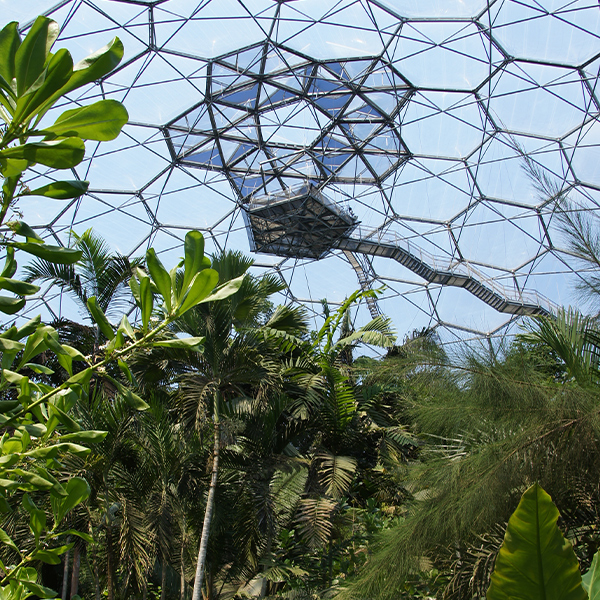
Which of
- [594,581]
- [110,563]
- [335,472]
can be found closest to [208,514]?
[110,563]

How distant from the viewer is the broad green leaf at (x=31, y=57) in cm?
100

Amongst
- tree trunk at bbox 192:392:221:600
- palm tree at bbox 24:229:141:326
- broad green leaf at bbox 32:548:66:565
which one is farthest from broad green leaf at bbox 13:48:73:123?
palm tree at bbox 24:229:141:326

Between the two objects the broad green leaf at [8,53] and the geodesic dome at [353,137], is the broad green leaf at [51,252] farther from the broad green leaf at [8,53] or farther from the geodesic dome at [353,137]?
the geodesic dome at [353,137]

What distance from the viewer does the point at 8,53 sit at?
1002 mm

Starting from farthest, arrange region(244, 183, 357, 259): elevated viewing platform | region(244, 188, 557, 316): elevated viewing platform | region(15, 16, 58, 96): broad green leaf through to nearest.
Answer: region(244, 188, 557, 316): elevated viewing platform < region(244, 183, 357, 259): elevated viewing platform < region(15, 16, 58, 96): broad green leaf

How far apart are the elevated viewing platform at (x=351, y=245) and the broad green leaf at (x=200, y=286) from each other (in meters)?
19.5

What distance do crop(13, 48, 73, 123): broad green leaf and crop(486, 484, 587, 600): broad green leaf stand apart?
127 cm

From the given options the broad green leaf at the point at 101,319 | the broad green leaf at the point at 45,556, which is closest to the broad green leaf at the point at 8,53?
the broad green leaf at the point at 101,319

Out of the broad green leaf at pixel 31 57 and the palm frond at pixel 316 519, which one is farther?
the palm frond at pixel 316 519

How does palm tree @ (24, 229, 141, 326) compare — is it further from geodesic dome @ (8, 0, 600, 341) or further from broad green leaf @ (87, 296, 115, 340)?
broad green leaf @ (87, 296, 115, 340)

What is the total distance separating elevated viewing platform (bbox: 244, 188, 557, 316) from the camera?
68.9ft

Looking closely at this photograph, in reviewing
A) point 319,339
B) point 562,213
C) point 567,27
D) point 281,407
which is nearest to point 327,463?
point 281,407

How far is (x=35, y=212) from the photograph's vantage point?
74.3ft

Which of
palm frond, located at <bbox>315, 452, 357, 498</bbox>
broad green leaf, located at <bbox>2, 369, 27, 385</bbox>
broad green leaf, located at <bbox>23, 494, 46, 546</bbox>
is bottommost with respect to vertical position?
palm frond, located at <bbox>315, 452, 357, 498</bbox>
